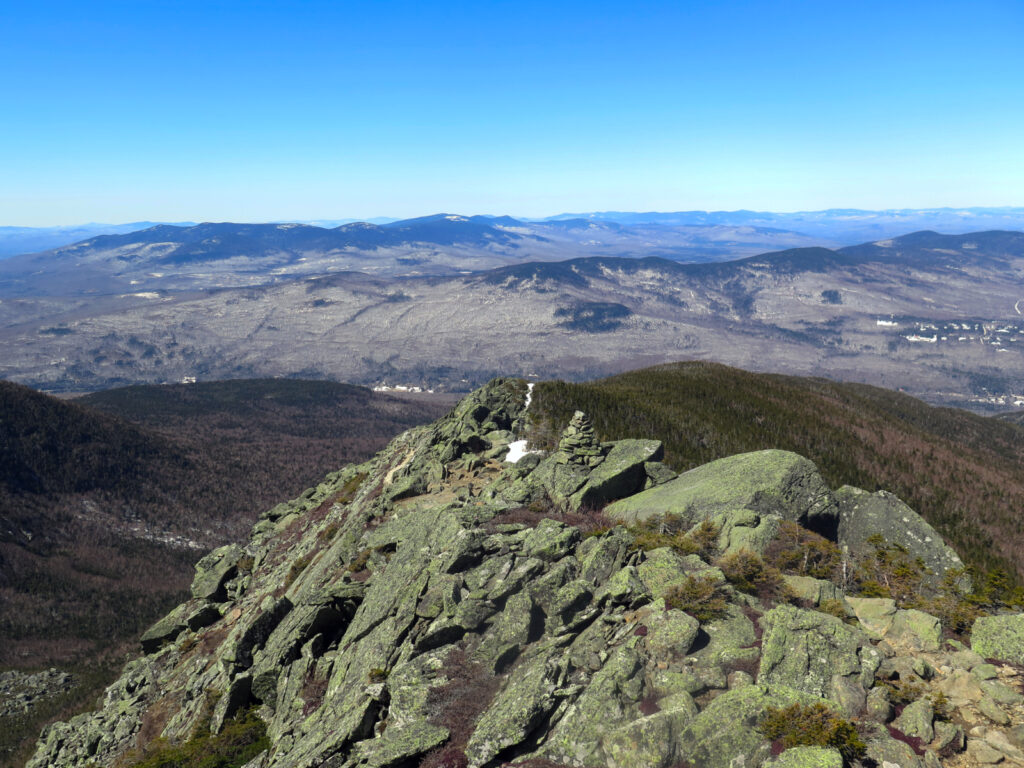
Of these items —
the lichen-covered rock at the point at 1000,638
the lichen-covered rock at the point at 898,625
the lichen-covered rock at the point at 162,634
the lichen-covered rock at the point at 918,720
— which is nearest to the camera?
the lichen-covered rock at the point at 918,720

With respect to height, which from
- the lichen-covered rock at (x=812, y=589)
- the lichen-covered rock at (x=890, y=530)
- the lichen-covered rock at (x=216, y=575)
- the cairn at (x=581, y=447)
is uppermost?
the cairn at (x=581, y=447)

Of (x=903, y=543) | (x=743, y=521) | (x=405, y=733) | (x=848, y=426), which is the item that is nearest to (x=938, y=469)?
(x=848, y=426)

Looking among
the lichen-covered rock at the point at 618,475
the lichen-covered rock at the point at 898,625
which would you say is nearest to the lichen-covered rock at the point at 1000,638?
the lichen-covered rock at the point at 898,625

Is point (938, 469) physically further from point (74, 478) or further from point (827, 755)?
point (74, 478)

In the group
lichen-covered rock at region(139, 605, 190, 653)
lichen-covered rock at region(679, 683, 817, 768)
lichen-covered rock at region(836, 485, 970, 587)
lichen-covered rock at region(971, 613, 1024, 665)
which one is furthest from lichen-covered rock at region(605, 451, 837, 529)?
lichen-covered rock at region(139, 605, 190, 653)

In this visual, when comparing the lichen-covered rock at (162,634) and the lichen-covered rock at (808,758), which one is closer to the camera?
the lichen-covered rock at (808,758)

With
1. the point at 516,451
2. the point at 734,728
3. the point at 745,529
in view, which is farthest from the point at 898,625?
the point at 516,451

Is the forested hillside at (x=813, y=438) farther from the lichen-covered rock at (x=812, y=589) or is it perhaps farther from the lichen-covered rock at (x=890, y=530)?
the lichen-covered rock at (x=812, y=589)

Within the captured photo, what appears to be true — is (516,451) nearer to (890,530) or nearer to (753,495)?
(753,495)
